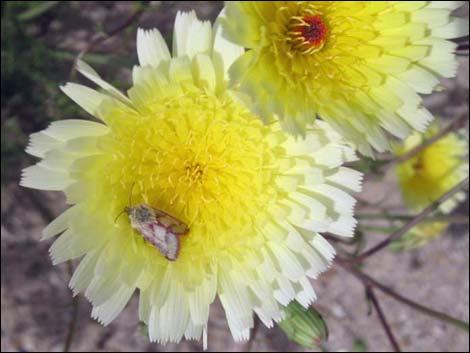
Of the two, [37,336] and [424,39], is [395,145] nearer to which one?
[424,39]

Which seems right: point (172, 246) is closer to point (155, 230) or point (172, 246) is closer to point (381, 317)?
point (155, 230)

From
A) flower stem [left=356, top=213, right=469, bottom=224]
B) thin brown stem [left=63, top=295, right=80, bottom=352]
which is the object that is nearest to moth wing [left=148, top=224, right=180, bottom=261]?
thin brown stem [left=63, top=295, right=80, bottom=352]

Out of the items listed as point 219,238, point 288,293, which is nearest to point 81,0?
point 219,238

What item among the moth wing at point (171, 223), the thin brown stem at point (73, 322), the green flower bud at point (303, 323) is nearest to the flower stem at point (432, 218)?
the green flower bud at point (303, 323)

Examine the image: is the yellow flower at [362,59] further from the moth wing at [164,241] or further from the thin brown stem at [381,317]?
the thin brown stem at [381,317]

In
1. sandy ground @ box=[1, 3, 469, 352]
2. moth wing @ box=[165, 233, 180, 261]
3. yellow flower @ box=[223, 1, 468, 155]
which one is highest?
yellow flower @ box=[223, 1, 468, 155]

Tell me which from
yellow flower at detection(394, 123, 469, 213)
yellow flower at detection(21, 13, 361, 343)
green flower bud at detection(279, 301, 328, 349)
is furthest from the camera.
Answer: yellow flower at detection(394, 123, 469, 213)

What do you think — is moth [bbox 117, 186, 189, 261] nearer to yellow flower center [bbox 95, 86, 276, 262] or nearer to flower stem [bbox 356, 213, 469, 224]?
yellow flower center [bbox 95, 86, 276, 262]
